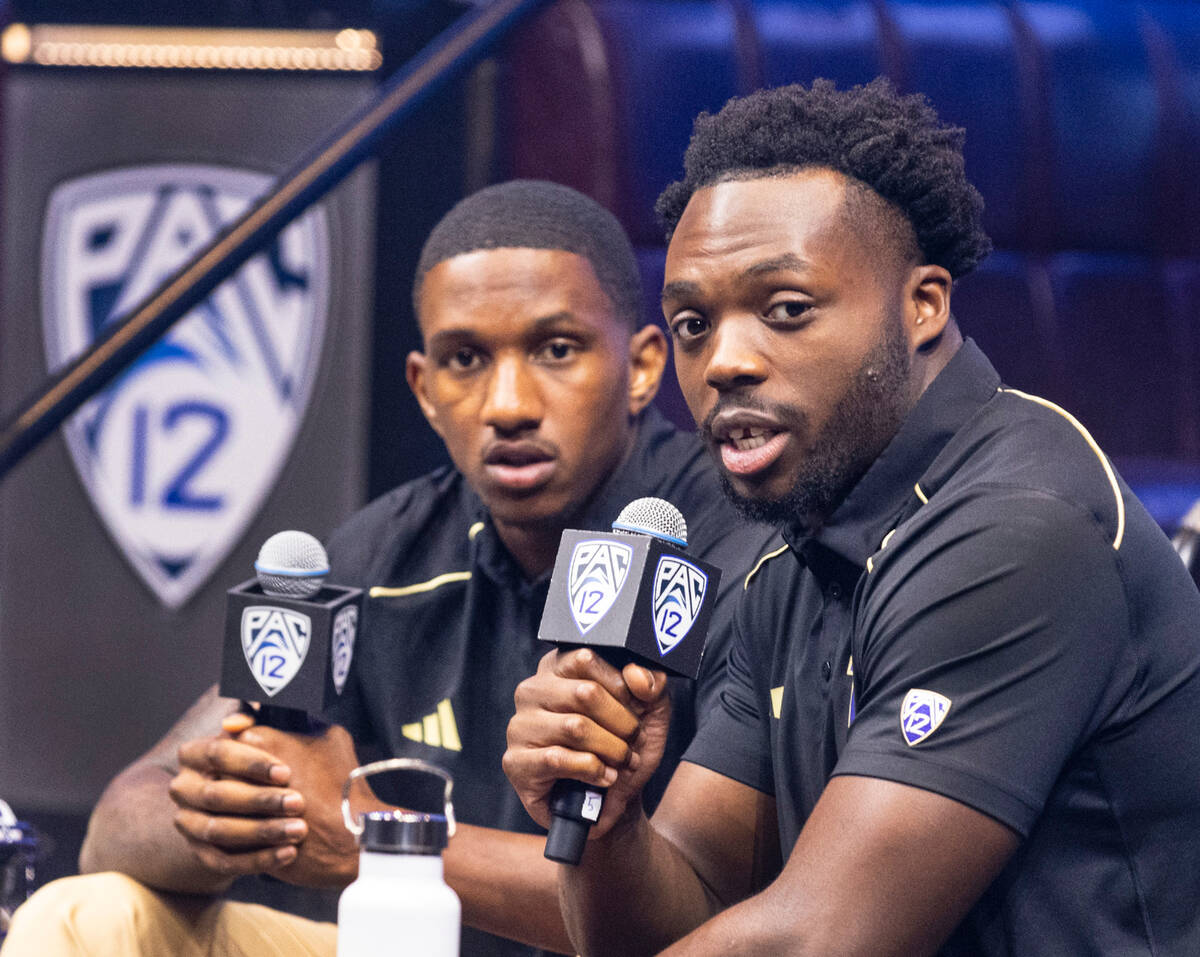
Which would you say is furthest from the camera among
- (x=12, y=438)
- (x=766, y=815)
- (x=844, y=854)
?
(x=12, y=438)

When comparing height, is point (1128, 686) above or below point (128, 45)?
below

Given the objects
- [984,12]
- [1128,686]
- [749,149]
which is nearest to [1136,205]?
[984,12]

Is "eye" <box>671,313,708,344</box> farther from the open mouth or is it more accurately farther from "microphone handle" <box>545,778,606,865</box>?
"microphone handle" <box>545,778,606,865</box>

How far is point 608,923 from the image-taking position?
1411 mm

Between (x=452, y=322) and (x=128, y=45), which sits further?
(x=128, y=45)

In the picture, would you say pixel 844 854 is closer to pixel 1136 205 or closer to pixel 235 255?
pixel 235 255

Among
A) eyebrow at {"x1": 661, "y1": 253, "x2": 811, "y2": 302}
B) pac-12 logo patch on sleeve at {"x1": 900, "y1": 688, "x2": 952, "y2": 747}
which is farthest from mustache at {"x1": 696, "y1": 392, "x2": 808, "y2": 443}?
pac-12 logo patch on sleeve at {"x1": 900, "y1": 688, "x2": 952, "y2": 747}

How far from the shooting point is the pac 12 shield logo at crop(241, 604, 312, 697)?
58.2 inches

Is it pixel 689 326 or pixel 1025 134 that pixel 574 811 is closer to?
pixel 689 326

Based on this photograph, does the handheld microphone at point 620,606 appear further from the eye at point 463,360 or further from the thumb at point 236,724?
the eye at point 463,360

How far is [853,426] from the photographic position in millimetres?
1389

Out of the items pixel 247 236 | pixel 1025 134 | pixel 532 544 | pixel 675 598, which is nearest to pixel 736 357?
pixel 675 598

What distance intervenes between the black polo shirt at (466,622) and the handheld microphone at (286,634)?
0.42 meters

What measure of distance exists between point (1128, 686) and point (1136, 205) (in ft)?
7.51
